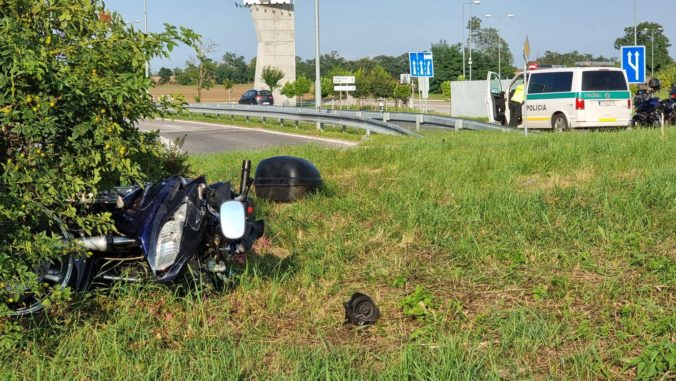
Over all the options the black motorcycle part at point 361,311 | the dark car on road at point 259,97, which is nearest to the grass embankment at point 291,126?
the dark car on road at point 259,97

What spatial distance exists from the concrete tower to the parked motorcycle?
134ft

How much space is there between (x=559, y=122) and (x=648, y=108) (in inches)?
81.1

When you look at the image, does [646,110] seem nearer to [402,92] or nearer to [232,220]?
[232,220]

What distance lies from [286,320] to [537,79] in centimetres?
1692

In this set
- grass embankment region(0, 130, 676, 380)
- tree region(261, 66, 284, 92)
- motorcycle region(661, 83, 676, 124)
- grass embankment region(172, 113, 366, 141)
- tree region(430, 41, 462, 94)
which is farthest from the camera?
tree region(430, 41, 462, 94)

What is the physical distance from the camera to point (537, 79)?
20.5 metres

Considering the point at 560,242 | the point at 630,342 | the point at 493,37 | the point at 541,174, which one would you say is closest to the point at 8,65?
the point at 630,342

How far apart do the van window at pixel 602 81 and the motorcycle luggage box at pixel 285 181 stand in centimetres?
1248

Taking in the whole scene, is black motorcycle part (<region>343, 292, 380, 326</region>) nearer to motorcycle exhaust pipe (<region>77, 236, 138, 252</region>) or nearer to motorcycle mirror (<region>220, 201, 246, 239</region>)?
motorcycle mirror (<region>220, 201, 246, 239</region>)

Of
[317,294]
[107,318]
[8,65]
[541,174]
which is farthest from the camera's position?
[541,174]

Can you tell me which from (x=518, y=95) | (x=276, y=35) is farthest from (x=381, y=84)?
(x=518, y=95)

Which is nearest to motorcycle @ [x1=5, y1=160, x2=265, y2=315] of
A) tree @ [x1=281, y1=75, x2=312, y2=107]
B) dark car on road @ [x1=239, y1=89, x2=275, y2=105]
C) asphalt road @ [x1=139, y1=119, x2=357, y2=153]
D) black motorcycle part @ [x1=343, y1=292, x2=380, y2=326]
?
black motorcycle part @ [x1=343, y1=292, x2=380, y2=326]

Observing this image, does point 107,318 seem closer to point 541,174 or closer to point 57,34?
point 57,34

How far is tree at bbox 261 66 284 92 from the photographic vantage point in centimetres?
5875
